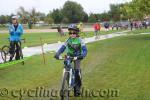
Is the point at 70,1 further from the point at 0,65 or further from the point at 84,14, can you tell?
the point at 0,65

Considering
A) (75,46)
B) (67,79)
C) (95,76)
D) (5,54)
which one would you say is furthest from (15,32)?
(67,79)

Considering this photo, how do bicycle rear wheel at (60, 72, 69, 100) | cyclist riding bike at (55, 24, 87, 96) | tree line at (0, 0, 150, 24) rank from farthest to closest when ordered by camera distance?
tree line at (0, 0, 150, 24), cyclist riding bike at (55, 24, 87, 96), bicycle rear wheel at (60, 72, 69, 100)

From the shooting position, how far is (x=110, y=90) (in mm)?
12203

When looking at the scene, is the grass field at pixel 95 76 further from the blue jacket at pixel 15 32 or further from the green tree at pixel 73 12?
the green tree at pixel 73 12

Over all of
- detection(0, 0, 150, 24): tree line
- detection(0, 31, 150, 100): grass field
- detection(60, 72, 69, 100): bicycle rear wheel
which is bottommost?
detection(0, 0, 150, 24): tree line

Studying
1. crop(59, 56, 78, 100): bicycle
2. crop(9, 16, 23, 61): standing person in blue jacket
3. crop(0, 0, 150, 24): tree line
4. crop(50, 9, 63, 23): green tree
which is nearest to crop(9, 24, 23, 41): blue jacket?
crop(9, 16, 23, 61): standing person in blue jacket

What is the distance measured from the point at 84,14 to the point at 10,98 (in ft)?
472

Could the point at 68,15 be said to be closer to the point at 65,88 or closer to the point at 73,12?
the point at 73,12

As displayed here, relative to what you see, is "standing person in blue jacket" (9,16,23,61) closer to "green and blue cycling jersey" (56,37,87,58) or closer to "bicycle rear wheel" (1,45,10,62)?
"bicycle rear wheel" (1,45,10,62)

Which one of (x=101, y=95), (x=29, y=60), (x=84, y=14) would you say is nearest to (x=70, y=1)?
(x=84, y=14)

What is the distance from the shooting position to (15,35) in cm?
1941

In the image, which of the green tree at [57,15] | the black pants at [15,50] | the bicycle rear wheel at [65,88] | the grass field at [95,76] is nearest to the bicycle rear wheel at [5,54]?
the black pants at [15,50]

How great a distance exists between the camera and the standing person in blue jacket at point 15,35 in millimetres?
19016

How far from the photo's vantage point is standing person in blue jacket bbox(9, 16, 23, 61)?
19016 mm
